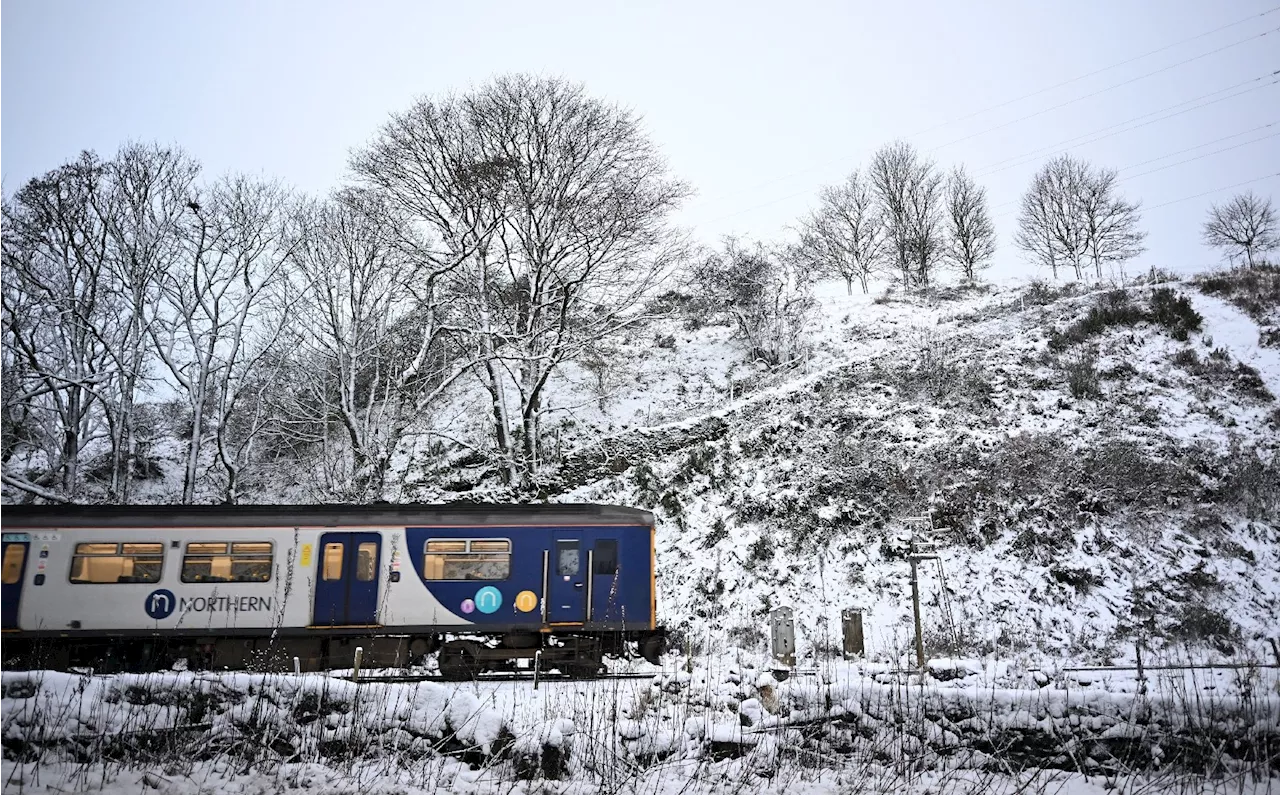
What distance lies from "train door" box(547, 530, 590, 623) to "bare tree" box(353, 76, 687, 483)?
29.5 ft

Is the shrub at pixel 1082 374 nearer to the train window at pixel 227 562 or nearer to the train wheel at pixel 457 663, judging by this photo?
the train wheel at pixel 457 663

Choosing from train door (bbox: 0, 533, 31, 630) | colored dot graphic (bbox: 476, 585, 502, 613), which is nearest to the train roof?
train door (bbox: 0, 533, 31, 630)

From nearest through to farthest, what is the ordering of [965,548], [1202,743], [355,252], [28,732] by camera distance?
[28,732] → [1202,743] → [965,548] → [355,252]

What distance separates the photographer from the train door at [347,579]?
524 inches

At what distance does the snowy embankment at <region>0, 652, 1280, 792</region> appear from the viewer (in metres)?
6.44

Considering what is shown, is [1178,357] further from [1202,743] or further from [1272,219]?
[1272,219]

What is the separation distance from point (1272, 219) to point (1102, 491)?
35.9m

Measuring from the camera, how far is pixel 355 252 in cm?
2205

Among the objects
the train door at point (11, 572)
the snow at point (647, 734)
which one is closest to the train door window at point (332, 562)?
the train door at point (11, 572)

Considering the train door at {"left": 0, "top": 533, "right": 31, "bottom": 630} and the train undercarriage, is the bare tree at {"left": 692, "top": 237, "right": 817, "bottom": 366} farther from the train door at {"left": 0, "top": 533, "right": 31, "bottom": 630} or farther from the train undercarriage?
the train door at {"left": 0, "top": 533, "right": 31, "bottom": 630}

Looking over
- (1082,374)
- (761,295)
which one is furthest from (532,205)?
(1082,374)

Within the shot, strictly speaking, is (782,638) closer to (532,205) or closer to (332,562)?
(332,562)

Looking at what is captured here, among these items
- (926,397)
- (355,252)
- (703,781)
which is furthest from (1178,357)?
(355,252)

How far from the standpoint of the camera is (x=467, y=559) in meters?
13.7
